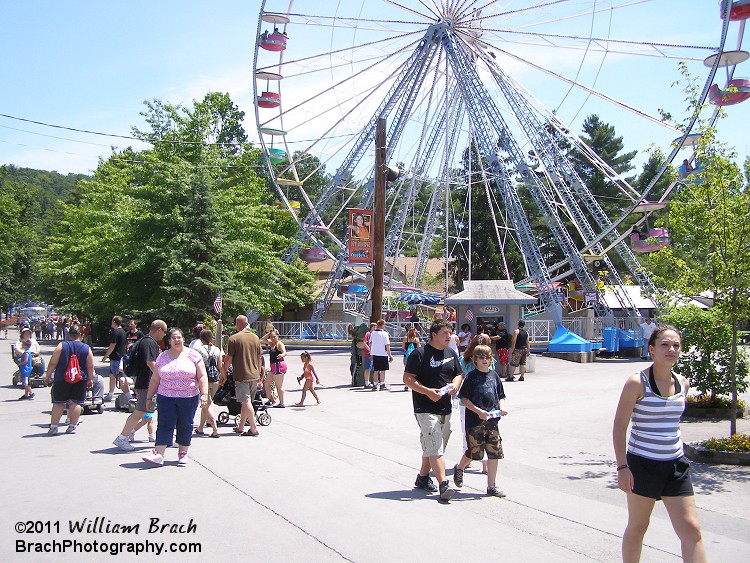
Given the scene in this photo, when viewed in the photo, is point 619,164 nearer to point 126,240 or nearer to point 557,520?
point 126,240

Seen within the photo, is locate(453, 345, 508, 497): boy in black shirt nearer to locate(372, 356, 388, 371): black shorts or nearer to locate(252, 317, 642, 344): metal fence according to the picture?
locate(372, 356, 388, 371): black shorts

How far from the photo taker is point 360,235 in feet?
72.0

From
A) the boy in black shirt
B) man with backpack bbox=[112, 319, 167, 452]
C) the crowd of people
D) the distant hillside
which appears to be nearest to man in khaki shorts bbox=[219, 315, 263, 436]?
the crowd of people

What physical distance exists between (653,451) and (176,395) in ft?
19.1

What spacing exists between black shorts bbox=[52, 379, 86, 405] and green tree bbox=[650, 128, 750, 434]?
26.8 ft

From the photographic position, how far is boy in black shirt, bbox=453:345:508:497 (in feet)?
25.5

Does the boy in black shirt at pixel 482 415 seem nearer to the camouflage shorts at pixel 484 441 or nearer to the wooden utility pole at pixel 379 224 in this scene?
the camouflage shorts at pixel 484 441

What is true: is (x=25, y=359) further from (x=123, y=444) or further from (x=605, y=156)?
(x=605, y=156)

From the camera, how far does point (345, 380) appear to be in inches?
830

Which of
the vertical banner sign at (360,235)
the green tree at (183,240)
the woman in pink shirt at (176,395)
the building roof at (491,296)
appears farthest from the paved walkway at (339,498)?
the building roof at (491,296)

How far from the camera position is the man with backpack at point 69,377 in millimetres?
11078

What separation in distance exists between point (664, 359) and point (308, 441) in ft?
22.6

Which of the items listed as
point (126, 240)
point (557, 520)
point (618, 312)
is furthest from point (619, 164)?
point (557, 520)

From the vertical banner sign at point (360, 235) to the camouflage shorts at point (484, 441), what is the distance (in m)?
14.1
